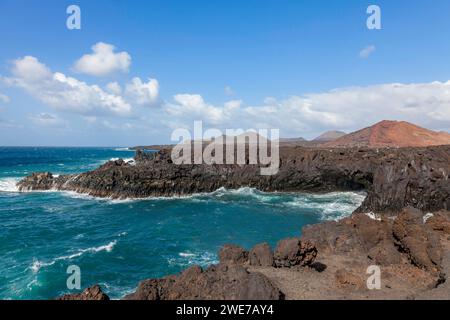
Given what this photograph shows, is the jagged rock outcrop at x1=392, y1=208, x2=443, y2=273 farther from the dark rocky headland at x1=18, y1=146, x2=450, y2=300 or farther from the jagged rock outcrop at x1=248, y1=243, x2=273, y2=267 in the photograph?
the jagged rock outcrop at x1=248, y1=243, x2=273, y2=267

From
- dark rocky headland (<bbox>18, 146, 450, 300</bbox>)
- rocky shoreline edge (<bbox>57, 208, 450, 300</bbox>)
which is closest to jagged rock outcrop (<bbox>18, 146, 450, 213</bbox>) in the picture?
dark rocky headland (<bbox>18, 146, 450, 300</bbox>)

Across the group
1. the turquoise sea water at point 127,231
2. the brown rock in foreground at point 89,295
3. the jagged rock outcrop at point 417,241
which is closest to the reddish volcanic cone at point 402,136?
the turquoise sea water at point 127,231

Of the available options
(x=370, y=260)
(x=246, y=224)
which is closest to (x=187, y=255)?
(x=246, y=224)

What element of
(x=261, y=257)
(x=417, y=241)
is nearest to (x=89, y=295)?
(x=261, y=257)

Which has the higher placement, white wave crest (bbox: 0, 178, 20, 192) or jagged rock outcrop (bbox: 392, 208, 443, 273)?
jagged rock outcrop (bbox: 392, 208, 443, 273)

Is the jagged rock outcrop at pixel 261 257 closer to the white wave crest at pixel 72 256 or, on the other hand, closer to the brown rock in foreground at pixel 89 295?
the brown rock in foreground at pixel 89 295

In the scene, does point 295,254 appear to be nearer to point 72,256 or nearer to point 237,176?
point 72,256

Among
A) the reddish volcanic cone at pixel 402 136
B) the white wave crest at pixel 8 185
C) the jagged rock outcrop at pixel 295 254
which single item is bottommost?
the white wave crest at pixel 8 185

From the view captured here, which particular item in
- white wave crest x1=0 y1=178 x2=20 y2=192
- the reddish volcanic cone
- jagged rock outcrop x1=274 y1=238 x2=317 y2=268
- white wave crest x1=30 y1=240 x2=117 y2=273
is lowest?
white wave crest x1=30 y1=240 x2=117 y2=273
